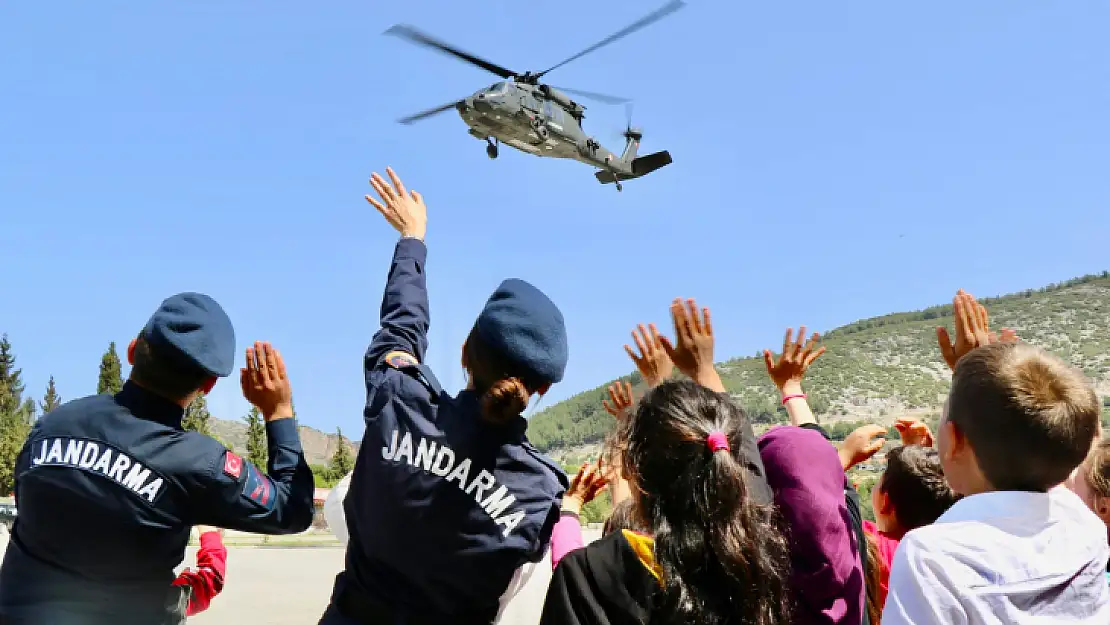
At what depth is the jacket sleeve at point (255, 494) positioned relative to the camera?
9.13ft

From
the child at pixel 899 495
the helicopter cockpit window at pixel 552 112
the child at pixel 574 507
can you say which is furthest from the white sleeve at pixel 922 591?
the helicopter cockpit window at pixel 552 112

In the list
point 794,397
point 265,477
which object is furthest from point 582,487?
point 265,477

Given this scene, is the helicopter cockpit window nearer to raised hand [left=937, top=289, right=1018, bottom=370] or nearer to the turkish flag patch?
raised hand [left=937, top=289, right=1018, bottom=370]

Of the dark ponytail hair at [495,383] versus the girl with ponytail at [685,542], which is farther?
the dark ponytail hair at [495,383]

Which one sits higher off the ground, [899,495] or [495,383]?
[495,383]

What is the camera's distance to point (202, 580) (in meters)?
3.06

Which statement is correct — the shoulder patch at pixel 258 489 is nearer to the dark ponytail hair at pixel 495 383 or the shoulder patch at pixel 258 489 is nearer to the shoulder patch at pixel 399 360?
the shoulder patch at pixel 399 360

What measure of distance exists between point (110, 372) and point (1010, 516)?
2019 inches

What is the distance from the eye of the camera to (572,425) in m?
96.0

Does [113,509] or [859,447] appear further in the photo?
[859,447]

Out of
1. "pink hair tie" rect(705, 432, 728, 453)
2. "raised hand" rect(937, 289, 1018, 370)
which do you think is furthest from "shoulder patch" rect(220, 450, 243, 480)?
"raised hand" rect(937, 289, 1018, 370)

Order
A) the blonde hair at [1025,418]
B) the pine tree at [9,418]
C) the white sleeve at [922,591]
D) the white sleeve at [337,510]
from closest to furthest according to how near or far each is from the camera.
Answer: the white sleeve at [922,591] → the blonde hair at [1025,418] → the white sleeve at [337,510] → the pine tree at [9,418]

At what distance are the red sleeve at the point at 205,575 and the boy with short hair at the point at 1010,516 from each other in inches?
83.3

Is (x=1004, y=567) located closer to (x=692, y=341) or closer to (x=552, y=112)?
(x=692, y=341)
